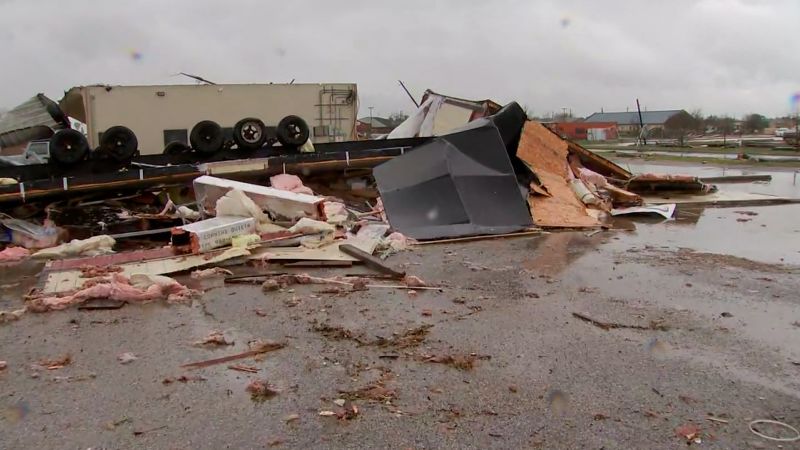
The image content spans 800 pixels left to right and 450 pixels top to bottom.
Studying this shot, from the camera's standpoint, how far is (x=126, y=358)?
167 inches

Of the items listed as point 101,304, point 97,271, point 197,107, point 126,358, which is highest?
point 197,107

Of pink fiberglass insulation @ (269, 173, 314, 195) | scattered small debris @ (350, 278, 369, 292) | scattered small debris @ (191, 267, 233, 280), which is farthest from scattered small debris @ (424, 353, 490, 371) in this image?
pink fiberglass insulation @ (269, 173, 314, 195)

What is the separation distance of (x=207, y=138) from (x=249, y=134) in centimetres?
82

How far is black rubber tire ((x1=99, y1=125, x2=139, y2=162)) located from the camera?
34.0 feet

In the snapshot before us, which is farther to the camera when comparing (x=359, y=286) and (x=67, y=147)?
(x=67, y=147)

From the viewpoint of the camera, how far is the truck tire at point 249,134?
38.3 ft

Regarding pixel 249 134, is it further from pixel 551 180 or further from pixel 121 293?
pixel 121 293

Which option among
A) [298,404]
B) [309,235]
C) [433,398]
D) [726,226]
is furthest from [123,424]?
[726,226]

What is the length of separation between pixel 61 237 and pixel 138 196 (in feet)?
5.52

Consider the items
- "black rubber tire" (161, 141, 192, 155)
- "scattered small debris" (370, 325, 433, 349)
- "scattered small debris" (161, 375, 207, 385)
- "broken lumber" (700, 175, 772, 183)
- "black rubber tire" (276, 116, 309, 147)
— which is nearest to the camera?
"scattered small debris" (161, 375, 207, 385)

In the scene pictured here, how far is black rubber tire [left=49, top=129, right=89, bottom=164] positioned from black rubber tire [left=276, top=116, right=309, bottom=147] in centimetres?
353

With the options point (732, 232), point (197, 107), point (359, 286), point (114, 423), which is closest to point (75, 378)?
point (114, 423)

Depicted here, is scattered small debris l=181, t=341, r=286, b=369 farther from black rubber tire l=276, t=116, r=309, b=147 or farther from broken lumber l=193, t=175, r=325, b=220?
black rubber tire l=276, t=116, r=309, b=147

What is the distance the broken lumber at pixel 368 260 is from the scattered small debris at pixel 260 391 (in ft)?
9.45
